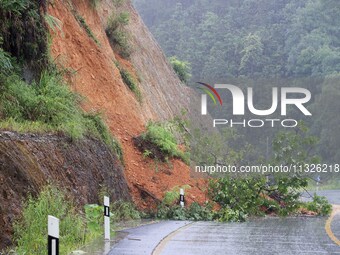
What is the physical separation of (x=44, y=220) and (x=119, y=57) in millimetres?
22144

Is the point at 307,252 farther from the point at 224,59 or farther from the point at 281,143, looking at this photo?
the point at 224,59

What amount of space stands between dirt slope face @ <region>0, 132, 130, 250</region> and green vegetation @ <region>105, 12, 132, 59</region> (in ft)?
44.3

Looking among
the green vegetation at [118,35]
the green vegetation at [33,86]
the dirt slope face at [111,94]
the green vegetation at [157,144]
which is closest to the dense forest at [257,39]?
the green vegetation at [118,35]

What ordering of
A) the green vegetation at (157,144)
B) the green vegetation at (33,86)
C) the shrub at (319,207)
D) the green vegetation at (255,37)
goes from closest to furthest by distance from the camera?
the green vegetation at (33,86) < the shrub at (319,207) < the green vegetation at (157,144) < the green vegetation at (255,37)

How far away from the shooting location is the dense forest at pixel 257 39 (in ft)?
317

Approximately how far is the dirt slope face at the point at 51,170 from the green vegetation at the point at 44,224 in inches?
7.3

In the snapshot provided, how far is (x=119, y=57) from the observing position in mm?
34938

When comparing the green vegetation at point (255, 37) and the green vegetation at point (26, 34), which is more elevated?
the green vegetation at point (255, 37)

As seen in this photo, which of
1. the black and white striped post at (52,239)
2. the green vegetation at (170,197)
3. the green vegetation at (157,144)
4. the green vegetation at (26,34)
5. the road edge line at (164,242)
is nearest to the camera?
the black and white striped post at (52,239)

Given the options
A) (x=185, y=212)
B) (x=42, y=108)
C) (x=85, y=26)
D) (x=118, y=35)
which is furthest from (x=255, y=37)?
(x=42, y=108)

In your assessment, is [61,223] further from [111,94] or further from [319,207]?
[111,94]

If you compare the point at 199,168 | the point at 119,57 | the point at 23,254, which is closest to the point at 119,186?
the point at 199,168

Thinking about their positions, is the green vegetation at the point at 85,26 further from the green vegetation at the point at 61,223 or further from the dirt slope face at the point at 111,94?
the green vegetation at the point at 61,223

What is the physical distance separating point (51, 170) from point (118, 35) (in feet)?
64.1
